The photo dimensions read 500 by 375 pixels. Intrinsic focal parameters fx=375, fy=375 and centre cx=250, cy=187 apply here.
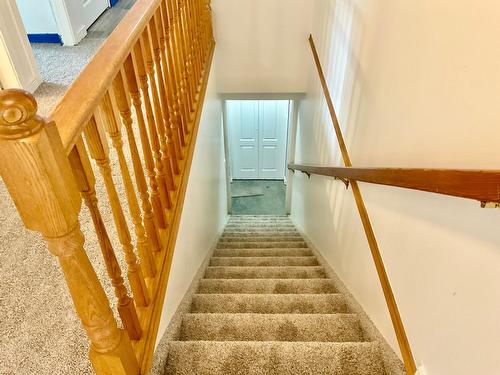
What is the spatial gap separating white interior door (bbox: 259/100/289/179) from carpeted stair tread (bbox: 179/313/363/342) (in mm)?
4713

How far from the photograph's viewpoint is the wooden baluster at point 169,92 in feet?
4.93

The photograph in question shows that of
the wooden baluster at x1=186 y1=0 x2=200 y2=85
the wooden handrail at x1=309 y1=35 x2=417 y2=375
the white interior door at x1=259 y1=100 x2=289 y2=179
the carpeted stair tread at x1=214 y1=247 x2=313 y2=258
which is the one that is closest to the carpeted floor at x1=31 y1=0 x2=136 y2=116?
the wooden baluster at x1=186 y1=0 x2=200 y2=85

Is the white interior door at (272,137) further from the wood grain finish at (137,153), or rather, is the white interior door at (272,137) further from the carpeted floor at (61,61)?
the wood grain finish at (137,153)

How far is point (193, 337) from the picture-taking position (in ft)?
5.46

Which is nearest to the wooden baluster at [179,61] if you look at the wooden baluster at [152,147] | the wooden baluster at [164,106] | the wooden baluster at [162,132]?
the wooden baluster at [164,106]

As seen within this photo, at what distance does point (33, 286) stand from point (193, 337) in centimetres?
71

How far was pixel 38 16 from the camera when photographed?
3.56 metres

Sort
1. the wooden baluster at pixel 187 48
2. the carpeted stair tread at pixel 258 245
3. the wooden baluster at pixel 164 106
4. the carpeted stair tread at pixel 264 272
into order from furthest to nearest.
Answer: the carpeted stair tread at pixel 258 245, the carpeted stair tread at pixel 264 272, the wooden baluster at pixel 187 48, the wooden baluster at pixel 164 106

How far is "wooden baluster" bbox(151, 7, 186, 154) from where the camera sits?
1502mm

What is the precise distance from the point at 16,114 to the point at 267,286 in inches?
77.5

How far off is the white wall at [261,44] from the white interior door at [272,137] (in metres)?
1.97

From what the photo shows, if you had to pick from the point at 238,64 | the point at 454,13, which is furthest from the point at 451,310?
the point at 238,64

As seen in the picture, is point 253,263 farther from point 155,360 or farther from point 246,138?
point 246,138

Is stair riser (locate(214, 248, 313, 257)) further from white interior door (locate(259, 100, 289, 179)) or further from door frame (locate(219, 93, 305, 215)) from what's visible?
white interior door (locate(259, 100, 289, 179))
